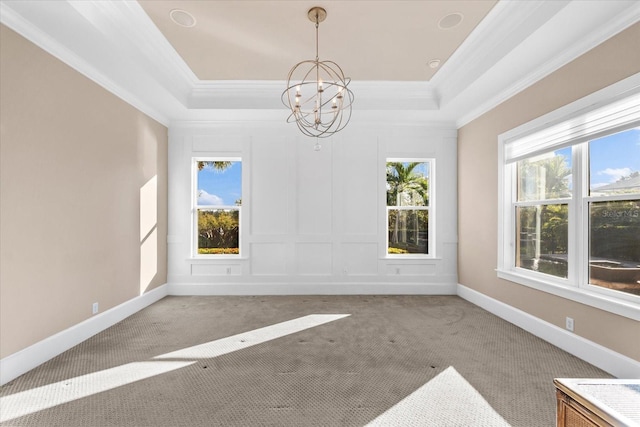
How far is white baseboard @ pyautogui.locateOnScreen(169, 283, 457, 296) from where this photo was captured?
4.73 metres

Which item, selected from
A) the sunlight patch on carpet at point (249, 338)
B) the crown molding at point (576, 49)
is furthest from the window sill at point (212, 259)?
the crown molding at point (576, 49)

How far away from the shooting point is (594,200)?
2.62 m

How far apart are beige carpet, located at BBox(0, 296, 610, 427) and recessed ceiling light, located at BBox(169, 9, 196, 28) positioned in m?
3.00

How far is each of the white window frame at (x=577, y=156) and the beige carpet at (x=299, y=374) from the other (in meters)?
0.57

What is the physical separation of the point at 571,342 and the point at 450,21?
3.09 m

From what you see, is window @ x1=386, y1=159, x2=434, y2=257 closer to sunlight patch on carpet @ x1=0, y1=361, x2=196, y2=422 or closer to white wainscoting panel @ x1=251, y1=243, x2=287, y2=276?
white wainscoting panel @ x1=251, y1=243, x2=287, y2=276

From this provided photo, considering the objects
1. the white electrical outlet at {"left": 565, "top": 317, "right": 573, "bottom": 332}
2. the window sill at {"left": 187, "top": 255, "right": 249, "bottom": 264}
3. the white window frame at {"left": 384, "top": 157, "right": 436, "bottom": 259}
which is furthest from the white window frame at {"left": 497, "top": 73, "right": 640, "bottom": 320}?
the window sill at {"left": 187, "top": 255, "right": 249, "bottom": 264}

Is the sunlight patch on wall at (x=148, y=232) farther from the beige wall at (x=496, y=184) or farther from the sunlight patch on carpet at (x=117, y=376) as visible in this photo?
the beige wall at (x=496, y=184)

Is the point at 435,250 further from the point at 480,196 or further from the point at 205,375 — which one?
the point at 205,375

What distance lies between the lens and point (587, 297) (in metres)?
2.56

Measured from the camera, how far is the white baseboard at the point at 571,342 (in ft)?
7.46

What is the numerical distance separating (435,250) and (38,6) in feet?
16.8

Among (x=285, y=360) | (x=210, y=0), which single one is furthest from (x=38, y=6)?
(x=285, y=360)

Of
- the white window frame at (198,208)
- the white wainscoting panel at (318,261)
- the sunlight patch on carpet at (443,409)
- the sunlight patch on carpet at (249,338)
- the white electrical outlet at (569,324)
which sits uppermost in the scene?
the white window frame at (198,208)
